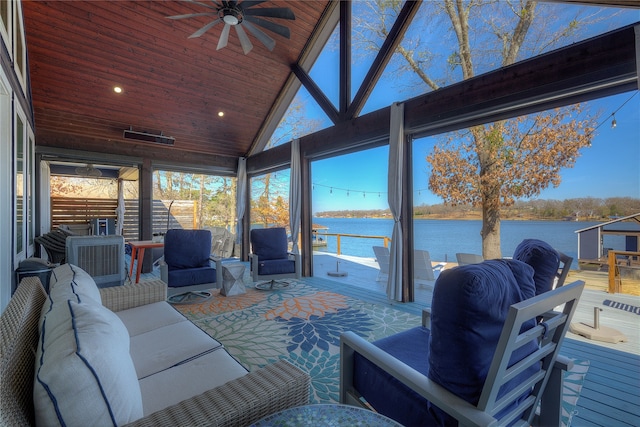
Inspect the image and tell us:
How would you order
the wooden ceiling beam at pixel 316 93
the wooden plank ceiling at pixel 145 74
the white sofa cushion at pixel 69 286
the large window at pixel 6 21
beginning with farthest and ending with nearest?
1. the wooden ceiling beam at pixel 316 93
2. the wooden plank ceiling at pixel 145 74
3. the large window at pixel 6 21
4. the white sofa cushion at pixel 69 286

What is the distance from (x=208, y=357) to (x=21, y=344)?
787 millimetres

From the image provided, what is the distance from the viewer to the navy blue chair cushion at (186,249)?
153 inches

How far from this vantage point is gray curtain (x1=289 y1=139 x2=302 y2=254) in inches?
215

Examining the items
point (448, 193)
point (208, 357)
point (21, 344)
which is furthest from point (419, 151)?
point (21, 344)

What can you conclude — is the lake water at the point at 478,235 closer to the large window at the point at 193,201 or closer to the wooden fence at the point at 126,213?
the large window at the point at 193,201

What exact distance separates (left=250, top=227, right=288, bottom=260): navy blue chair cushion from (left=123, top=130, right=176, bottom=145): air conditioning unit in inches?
116

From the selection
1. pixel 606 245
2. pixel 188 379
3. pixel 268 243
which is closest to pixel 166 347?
pixel 188 379

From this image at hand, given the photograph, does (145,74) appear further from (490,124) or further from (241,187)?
(490,124)

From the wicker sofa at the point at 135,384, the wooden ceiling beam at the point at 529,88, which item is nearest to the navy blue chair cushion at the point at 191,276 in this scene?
the wicker sofa at the point at 135,384

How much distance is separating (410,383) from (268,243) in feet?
12.3

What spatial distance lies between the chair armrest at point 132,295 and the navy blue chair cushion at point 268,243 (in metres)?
2.13

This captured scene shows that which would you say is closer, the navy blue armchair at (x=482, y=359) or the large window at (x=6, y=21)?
the navy blue armchair at (x=482, y=359)

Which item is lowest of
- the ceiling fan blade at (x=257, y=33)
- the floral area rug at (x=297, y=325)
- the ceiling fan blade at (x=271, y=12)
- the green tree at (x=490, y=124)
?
the floral area rug at (x=297, y=325)

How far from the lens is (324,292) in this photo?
14.1 ft
